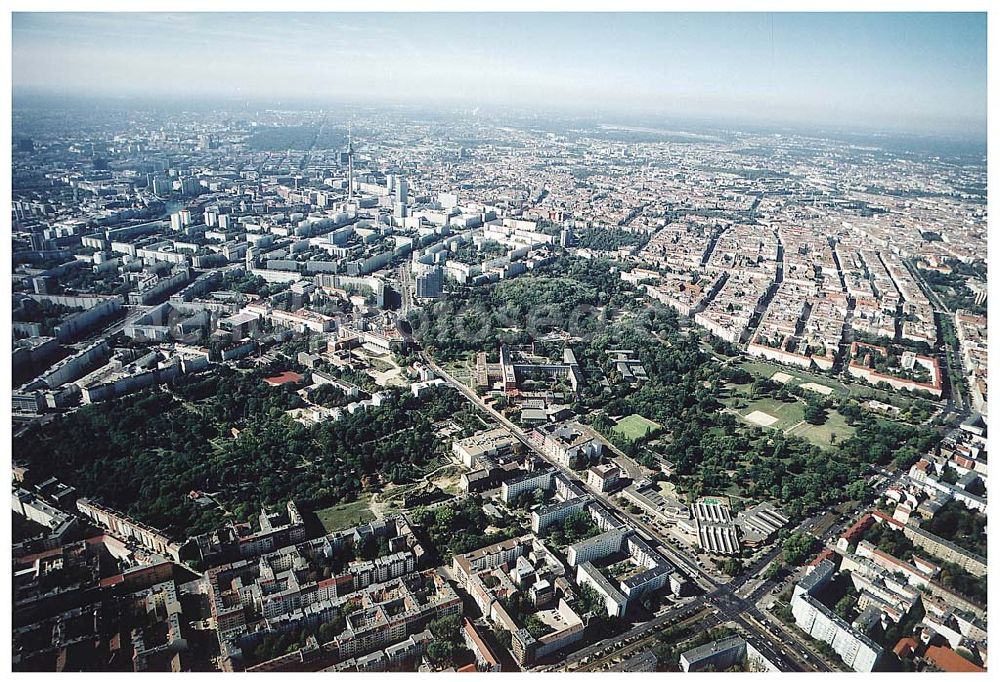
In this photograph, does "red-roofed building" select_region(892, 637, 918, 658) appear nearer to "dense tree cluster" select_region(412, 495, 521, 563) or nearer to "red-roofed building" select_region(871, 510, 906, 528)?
"red-roofed building" select_region(871, 510, 906, 528)

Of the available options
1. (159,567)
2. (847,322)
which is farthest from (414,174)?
(159,567)

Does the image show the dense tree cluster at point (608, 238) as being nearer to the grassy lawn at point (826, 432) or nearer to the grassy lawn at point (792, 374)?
the grassy lawn at point (792, 374)

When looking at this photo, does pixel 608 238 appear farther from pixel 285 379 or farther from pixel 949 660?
pixel 949 660

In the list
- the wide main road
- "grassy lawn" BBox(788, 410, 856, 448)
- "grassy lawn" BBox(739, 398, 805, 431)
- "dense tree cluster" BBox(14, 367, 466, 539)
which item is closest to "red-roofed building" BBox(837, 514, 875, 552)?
the wide main road

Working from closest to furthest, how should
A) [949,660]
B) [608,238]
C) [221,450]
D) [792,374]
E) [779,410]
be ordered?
1. [949,660]
2. [221,450]
3. [779,410]
4. [792,374]
5. [608,238]

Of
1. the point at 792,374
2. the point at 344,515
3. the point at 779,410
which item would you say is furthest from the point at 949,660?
the point at 792,374

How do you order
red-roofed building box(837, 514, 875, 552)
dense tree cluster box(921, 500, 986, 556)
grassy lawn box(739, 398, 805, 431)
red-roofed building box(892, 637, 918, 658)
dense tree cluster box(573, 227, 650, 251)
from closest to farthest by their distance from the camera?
red-roofed building box(892, 637, 918, 658)
dense tree cluster box(921, 500, 986, 556)
red-roofed building box(837, 514, 875, 552)
grassy lawn box(739, 398, 805, 431)
dense tree cluster box(573, 227, 650, 251)
